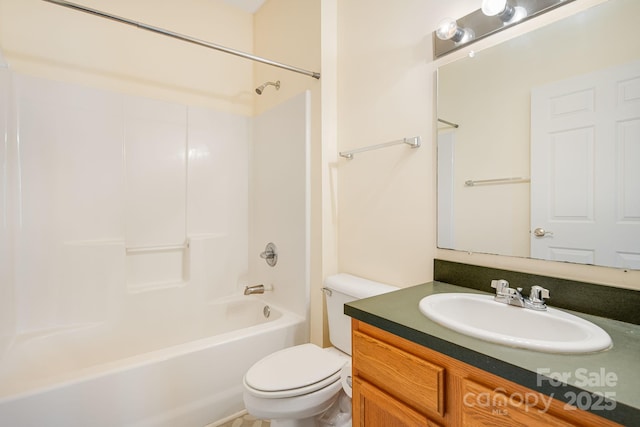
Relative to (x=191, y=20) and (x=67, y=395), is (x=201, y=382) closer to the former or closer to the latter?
(x=67, y=395)

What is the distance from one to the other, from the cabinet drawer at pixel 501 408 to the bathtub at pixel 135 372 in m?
1.26

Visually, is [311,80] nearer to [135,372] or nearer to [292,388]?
[292,388]

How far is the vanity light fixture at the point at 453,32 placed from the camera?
121 cm

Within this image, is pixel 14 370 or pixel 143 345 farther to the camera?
pixel 143 345

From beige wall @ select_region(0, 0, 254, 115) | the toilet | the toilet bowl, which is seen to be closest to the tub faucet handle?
the toilet

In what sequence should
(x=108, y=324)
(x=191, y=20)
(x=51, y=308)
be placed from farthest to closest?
(x=191, y=20), (x=108, y=324), (x=51, y=308)

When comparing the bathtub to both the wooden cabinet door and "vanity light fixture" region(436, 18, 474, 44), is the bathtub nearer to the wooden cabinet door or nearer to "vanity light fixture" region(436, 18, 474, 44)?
the wooden cabinet door

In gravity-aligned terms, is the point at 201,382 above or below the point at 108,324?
below

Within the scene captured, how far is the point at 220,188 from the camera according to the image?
244 centimetres

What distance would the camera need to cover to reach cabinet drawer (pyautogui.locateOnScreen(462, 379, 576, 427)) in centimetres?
59

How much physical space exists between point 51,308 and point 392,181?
214 cm

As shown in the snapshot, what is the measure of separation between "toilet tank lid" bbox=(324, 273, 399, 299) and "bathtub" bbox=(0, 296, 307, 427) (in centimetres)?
43

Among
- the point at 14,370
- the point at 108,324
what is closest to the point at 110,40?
the point at 108,324

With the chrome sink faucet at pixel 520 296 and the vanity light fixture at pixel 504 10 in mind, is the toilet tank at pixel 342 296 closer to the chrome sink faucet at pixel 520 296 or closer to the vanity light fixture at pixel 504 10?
the chrome sink faucet at pixel 520 296
